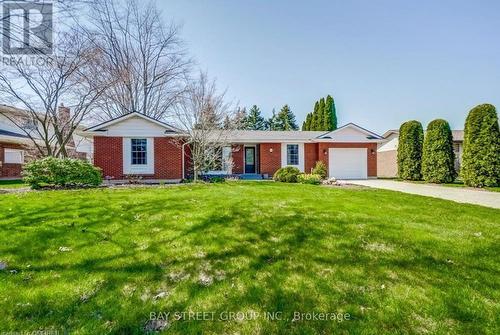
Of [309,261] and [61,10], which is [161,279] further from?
[61,10]

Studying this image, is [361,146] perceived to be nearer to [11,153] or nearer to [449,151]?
[449,151]

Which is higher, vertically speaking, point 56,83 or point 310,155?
point 56,83

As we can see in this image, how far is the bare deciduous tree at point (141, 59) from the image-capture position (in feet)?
72.5

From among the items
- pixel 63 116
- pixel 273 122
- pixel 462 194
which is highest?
pixel 273 122

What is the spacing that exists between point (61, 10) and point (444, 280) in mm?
9576

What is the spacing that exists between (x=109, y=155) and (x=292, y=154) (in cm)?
1275

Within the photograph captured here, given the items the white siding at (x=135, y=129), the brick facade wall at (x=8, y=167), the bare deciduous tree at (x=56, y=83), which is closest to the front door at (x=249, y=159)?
the white siding at (x=135, y=129)

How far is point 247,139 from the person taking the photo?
19.0 meters

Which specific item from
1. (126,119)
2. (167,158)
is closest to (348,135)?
(167,158)

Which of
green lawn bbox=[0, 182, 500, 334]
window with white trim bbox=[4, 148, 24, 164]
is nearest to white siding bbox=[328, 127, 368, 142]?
green lawn bbox=[0, 182, 500, 334]

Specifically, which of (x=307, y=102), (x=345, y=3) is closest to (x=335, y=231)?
(x=345, y=3)

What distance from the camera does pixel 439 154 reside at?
16.3 meters

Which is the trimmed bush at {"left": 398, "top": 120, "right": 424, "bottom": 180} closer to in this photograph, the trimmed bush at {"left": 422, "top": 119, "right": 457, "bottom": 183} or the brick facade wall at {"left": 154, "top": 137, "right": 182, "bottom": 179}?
the trimmed bush at {"left": 422, "top": 119, "right": 457, "bottom": 183}

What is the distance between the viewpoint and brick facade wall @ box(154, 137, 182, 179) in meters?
16.1
